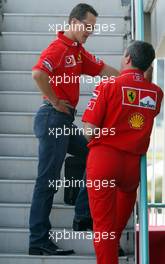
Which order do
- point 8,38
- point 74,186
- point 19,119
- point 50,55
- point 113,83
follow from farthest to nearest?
point 8,38
point 19,119
point 74,186
point 50,55
point 113,83

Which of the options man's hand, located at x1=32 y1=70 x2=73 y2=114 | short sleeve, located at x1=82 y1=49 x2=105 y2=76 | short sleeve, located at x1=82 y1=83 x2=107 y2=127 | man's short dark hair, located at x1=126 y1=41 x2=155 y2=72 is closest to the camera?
short sleeve, located at x1=82 y1=83 x2=107 y2=127

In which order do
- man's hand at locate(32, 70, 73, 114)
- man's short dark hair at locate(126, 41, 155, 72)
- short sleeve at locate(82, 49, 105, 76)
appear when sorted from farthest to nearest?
short sleeve at locate(82, 49, 105, 76)
man's hand at locate(32, 70, 73, 114)
man's short dark hair at locate(126, 41, 155, 72)

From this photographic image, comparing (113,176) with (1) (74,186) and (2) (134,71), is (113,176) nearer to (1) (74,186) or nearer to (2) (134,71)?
(2) (134,71)

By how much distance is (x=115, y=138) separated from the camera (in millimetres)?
3650

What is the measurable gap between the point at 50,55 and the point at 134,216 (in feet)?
3.28

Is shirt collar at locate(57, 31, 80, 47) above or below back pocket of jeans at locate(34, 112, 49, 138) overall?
above

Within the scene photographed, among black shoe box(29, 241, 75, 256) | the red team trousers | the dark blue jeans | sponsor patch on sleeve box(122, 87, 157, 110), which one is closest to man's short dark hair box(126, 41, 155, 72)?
sponsor patch on sleeve box(122, 87, 157, 110)

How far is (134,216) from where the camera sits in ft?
13.8

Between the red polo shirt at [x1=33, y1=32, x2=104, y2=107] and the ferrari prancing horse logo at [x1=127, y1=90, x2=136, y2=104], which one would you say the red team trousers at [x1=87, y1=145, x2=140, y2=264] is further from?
the red polo shirt at [x1=33, y1=32, x2=104, y2=107]

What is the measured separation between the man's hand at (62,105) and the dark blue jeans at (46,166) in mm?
28

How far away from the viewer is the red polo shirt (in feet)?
13.6

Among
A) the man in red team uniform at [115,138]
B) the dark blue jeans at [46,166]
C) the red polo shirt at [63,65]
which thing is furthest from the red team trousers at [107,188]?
the red polo shirt at [63,65]

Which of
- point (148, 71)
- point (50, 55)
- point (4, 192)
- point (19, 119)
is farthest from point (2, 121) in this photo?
point (148, 71)

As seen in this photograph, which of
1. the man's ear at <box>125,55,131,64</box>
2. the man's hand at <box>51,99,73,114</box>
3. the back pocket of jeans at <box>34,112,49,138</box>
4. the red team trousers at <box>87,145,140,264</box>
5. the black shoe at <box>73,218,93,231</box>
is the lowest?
the black shoe at <box>73,218,93,231</box>
